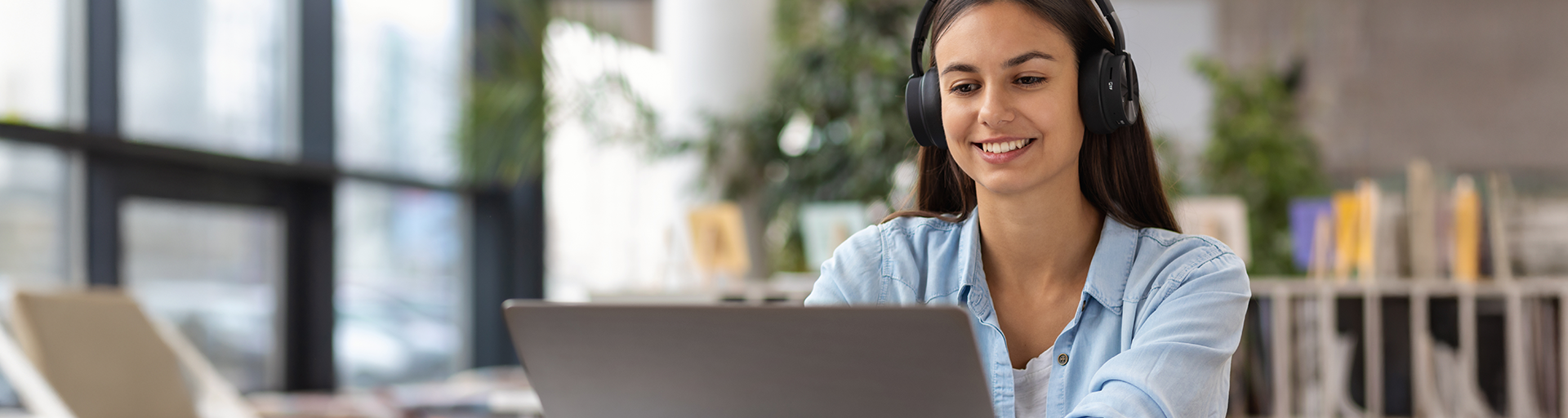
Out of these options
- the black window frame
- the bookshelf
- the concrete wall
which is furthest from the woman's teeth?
the concrete wall

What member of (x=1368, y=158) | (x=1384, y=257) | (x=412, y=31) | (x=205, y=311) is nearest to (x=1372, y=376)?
(x=1384, y=257)

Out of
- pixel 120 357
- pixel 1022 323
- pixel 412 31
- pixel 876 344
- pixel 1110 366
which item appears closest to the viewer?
pixel 876 344

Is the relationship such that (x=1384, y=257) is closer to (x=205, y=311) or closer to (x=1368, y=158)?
(x=205, y=311)

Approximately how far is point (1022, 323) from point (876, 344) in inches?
17.3

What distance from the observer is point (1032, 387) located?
985mm

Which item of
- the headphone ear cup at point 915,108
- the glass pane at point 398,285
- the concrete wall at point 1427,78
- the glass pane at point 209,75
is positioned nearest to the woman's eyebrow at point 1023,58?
the headphone ear cup at point 915,108

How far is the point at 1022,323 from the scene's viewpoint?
3.40 feet

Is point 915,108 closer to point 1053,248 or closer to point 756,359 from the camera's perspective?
point 1053,248

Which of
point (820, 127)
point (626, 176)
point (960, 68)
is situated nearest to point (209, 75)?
point (820, 127)

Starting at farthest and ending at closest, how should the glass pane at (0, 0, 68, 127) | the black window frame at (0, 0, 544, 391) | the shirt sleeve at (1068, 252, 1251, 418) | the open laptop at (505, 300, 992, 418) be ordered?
the black window frame at (0, 0, 544, 391) < the glass pane at (0, 0, 68, 127) < the shirt sleeve at (1068, 252, 1251, 418) < the open laptop at (505, 300, 992, 418)

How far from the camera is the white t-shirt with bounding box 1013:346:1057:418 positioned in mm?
981

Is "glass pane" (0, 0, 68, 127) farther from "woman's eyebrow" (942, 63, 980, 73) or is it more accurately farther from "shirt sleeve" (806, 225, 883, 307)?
"woman's eyebrow" (942, 63, 980, 73)

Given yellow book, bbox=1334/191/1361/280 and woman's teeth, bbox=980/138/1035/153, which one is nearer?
woman's teeth, bbox=980/138/1035/153

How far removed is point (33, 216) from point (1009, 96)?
3.40 metres
